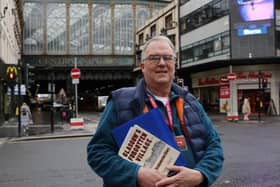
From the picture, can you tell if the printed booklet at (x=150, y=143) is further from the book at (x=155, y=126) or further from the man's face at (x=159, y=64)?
the man's face at (x=159, y=64)

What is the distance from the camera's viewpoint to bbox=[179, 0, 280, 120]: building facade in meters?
44.4

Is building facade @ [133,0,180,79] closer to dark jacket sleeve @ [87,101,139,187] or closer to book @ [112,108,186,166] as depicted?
dark jacket sleeve @ [87,101,139,187]

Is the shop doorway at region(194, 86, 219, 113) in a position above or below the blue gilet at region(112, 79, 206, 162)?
below

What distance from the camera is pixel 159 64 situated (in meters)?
3.07

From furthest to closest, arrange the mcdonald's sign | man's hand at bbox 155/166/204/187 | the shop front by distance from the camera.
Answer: the shop front, the mcdonald's sign, man's hand at bbox 155/166/204/187

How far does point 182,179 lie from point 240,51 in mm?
44642

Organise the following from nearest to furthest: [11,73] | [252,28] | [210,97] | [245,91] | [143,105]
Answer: [143,105] → [11,73] → [252,28] → [245,91] → [210,97]

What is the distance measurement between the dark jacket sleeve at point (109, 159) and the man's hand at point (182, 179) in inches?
7.2

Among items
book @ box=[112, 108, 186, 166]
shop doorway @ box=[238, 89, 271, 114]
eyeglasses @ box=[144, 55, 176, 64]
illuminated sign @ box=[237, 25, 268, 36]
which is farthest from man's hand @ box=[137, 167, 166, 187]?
illuminated sign @ box=[237, 25, 268, 36]

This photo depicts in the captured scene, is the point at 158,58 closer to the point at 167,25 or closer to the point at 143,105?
the point at 143,105

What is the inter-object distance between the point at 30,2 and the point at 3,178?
8238 centimetres

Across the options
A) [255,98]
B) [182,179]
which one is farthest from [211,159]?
[255,98]

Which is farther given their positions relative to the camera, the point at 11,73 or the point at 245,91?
the point at 245,91

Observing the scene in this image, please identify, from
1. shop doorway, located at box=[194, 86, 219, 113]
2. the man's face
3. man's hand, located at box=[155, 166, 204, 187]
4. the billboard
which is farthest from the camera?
shop doorway, located at box=[194, 86, 219, 113]
